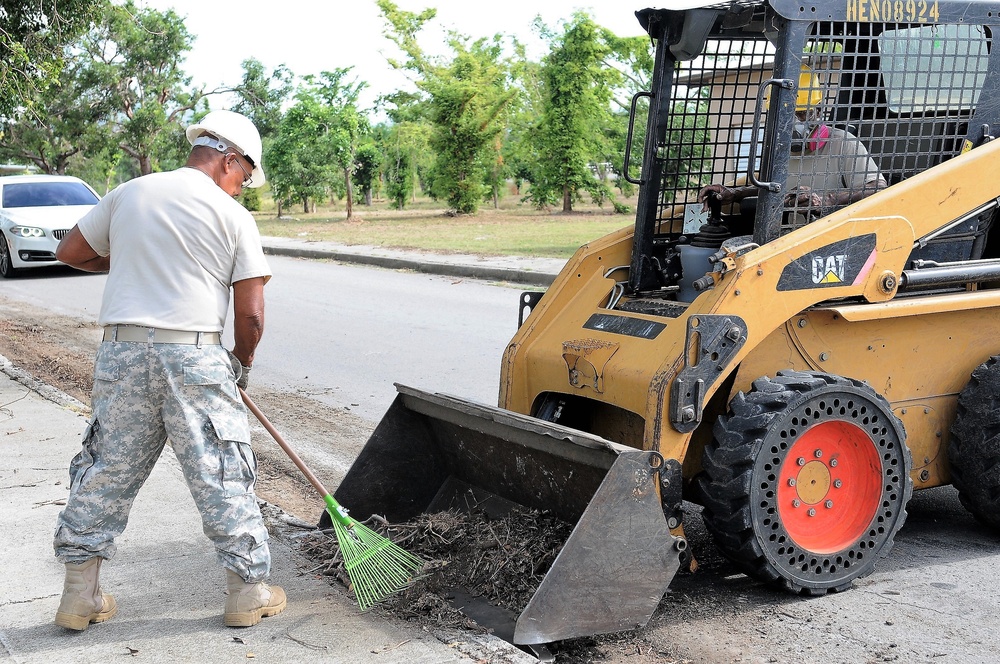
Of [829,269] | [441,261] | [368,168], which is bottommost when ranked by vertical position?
[441,261]

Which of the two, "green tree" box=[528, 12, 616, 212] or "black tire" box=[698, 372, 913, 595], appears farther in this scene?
"green tree" box=[528, 12, 616, 212]

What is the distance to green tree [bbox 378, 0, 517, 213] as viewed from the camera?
32562 millimetres

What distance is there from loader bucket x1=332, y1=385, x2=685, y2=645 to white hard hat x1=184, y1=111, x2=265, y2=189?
1.35 m

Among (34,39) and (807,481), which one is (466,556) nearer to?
(807,481)

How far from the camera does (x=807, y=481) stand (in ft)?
13.6

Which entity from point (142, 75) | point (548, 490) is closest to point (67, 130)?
point (142, 75)

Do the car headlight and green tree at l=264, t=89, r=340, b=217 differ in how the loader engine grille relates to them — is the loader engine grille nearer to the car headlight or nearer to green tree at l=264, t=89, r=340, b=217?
the car headlight

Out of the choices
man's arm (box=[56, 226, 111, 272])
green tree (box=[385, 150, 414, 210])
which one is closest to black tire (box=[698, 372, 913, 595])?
man's arm (box=[56, 226, 111, 272])

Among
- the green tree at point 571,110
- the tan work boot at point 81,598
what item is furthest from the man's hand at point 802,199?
the green tree at point 571,110

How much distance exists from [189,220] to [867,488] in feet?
9.30

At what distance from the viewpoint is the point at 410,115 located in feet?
118

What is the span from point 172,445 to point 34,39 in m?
9.83

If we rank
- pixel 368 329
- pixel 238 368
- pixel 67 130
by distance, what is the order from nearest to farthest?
pixel 238 368 < pixel 368 329 < pixel 67 130

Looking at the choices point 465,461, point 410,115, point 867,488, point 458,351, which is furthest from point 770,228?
point 410,115
